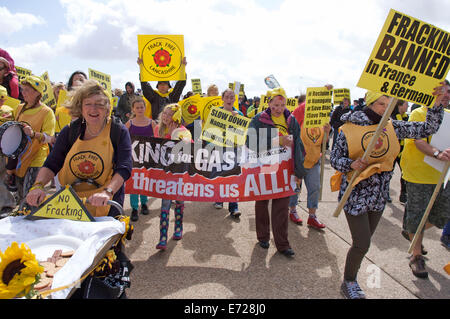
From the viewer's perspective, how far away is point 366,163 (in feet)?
9.86

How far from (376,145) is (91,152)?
2738 millimetres

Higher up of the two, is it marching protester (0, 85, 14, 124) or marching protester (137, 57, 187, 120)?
marching protester (137, 57, 187, 120)

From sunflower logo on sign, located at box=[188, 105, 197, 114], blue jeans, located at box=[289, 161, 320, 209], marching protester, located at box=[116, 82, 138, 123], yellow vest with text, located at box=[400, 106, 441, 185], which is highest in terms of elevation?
yellow vest with text, located at box=[400, 106, 441, 185]

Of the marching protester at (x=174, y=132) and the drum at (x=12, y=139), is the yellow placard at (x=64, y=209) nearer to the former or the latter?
the drum at (x=12, y=139)

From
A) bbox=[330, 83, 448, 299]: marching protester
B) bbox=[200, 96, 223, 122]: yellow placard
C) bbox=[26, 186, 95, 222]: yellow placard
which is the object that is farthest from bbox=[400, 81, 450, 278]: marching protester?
bbox=[200, 96, 223, 122]: yellow placard

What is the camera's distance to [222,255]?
4.16m

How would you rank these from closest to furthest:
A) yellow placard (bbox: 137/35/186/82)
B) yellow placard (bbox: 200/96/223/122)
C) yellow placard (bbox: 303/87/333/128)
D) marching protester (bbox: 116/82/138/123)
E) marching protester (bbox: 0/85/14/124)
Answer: marching protester (bbox: 0/85/14/124), yellow placard (bbox: 303/87/333/128), yellow placard (bbox: 137/35/186/82), yellow placard (bbox: 200/96/223/122), marching protester (bbox: 116/82/138/123)

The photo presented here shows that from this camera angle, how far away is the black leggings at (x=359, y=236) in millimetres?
3070

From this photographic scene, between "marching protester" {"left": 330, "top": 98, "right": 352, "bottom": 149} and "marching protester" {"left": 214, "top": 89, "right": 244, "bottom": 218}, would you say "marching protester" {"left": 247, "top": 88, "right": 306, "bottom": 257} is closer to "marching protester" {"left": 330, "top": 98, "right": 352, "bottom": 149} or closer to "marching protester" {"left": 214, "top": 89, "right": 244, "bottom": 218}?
"marching protester" {"left": 214, "top": 89, "right": 244, "bottom": 218}

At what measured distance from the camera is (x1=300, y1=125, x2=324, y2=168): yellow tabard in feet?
17.1

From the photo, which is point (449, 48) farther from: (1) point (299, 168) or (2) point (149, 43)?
(2) point (149, 43)

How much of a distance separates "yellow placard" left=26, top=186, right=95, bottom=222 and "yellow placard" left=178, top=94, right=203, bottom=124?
194 inches

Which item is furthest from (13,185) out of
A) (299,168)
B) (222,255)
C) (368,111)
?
(368,111)

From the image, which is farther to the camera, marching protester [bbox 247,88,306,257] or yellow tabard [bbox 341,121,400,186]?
marching protester [bbox 247,88,306,257]
